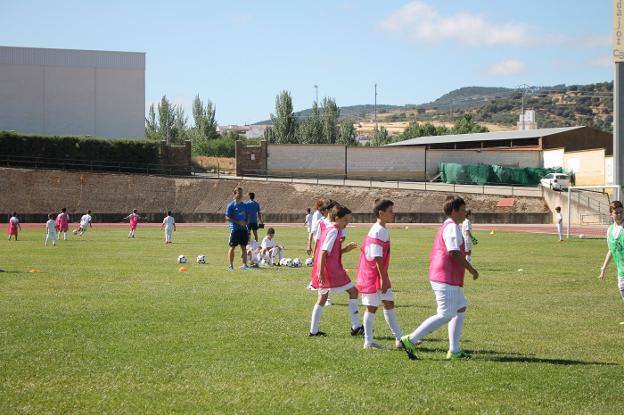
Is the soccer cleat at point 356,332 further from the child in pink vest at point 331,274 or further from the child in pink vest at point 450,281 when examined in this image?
the child in pink vest at point 450,281

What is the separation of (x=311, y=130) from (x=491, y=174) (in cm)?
4405

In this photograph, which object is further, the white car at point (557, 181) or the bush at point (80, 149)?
the bush at point (80, 149)

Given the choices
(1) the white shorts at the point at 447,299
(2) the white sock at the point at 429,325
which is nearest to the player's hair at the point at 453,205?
(1) the white shorts at the point at 447,299

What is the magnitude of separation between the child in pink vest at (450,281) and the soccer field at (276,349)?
0.95 feet

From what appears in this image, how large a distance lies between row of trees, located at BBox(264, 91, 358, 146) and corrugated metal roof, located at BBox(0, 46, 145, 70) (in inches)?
1343

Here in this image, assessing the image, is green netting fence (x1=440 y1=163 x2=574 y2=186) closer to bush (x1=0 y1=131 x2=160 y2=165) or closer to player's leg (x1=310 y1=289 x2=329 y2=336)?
bush (x1=0 y1=131 x2=160 y2=165)

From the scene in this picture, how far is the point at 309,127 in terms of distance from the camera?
368 feet

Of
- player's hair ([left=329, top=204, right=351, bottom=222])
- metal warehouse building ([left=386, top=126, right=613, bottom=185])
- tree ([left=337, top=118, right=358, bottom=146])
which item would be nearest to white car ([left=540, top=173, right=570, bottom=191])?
metal warehouse building ([left=386, top=126, right=613, bottom=185])

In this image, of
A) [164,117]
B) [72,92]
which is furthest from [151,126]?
[72,92]

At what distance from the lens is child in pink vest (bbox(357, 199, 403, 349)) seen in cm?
1017

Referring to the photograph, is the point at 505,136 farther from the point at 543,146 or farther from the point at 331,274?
the point at 331,274

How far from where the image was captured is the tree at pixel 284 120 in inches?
4304

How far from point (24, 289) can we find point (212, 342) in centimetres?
771

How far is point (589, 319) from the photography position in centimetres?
1316
